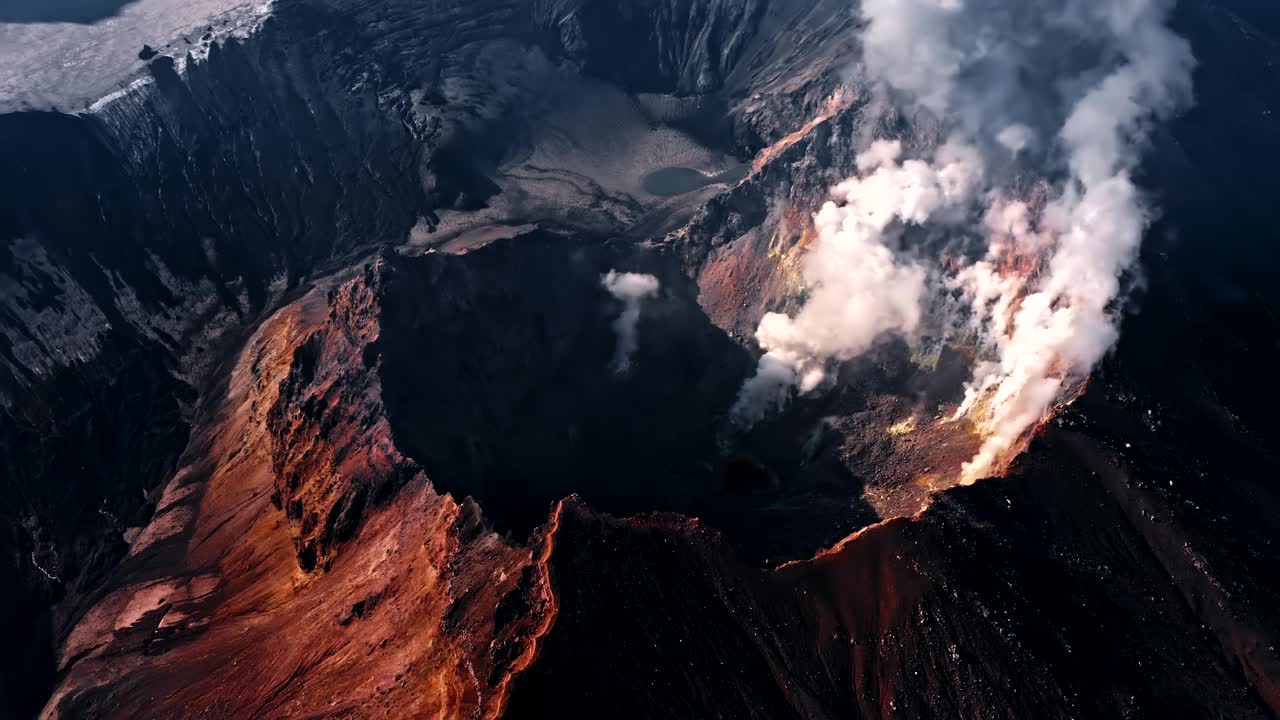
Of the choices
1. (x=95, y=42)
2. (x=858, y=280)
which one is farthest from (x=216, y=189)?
(x=858, y=280)

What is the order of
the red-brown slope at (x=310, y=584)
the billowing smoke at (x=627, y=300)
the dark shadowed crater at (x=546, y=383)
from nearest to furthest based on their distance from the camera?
1. the red-brown slope at (x=310, y=584)
2. the dark shadowed crater at (x=546, y=383)
3. the billowing smoke at (x=627, y=300)

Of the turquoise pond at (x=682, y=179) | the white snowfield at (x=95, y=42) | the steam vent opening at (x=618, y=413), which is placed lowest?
A: the turquoise pond at (x=682, y=179)

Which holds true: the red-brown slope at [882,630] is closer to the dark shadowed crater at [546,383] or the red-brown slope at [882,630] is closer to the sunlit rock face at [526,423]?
the sunlit rock face at [526,423]

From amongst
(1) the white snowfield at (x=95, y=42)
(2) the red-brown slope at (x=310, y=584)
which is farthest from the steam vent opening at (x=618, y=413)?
(1) the white snowfield at (x=95, y=42)

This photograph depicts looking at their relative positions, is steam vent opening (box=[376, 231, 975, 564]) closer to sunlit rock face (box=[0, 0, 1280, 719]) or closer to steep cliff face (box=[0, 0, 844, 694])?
sunlit rock face (box=[0, 0, 1280, 719])

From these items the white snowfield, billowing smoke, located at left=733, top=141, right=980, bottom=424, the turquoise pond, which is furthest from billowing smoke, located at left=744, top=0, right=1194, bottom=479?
the white snowfield

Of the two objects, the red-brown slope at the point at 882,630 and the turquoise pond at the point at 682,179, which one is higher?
the red-brown slope at the point at 882,630

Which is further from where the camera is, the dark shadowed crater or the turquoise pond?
the turquoise pond
